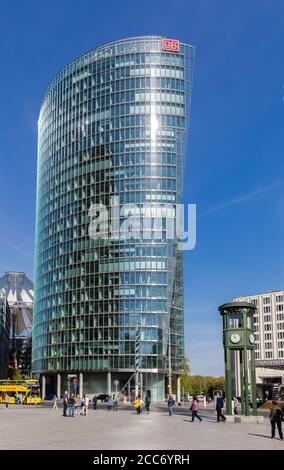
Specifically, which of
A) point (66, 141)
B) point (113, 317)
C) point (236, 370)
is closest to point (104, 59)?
point (66, 141)

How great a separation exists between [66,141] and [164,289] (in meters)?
46.7

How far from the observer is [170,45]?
14012 centimetres

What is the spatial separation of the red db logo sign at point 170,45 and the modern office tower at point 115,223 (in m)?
0.38

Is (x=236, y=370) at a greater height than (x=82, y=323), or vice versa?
(x=82, y=323)

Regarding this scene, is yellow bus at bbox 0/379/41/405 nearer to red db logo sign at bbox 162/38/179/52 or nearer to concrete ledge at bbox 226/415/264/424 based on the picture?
concrete ledge at bbox 226/415/264/424

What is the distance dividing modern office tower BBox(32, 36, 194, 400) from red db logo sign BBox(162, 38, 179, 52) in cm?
38

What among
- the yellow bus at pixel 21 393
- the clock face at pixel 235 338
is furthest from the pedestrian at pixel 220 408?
the yellow bus at pixel 21 393

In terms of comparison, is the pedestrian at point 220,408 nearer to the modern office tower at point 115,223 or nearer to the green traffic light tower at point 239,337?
the green traffic light tower at point 239,337

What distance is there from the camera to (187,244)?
434 feet

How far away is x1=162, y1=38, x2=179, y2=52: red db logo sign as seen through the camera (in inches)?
5487

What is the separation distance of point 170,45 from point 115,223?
43833 millimetres

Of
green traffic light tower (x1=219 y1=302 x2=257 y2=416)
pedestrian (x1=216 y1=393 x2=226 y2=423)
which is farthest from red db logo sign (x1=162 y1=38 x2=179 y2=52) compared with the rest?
pedestrian (x1=216 y1=393 x2=226 y2=423)
